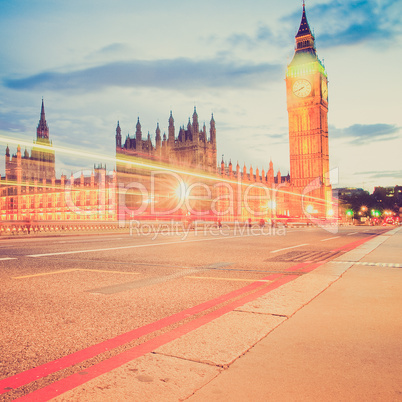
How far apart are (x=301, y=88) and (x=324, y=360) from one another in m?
95.5

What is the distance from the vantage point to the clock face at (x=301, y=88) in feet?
295

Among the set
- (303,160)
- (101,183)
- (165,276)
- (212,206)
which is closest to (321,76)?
(303,160)

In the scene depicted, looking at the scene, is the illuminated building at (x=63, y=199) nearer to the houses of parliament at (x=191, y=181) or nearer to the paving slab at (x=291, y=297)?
the houses of parliament at (x=191, y=181)

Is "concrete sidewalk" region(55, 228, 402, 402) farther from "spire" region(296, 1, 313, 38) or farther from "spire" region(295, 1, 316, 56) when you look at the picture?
"spire" region(296, 1, 313, 38)

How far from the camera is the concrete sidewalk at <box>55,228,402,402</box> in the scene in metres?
2.07

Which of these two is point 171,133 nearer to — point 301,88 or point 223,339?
point 301,88

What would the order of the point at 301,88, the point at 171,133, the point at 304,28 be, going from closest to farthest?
the point at 171,133 → the point at 301,88 → the point at 304,28

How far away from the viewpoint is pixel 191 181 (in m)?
72.5

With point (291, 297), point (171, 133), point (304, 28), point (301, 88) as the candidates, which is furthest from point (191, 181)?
point (291, 297)

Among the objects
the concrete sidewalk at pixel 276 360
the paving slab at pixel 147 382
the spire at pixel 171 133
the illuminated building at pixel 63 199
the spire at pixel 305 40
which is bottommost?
the concrete sidewalk at pixel 276 360

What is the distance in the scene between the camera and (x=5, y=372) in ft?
8.10

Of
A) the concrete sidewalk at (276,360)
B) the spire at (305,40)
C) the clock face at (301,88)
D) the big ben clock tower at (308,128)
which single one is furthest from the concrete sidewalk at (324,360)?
the spire at (305,40)

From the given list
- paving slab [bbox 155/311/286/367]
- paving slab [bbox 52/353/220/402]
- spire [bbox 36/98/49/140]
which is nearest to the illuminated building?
spire [bbox 36/98/49/140]

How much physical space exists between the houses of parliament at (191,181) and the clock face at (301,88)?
0.76ft
